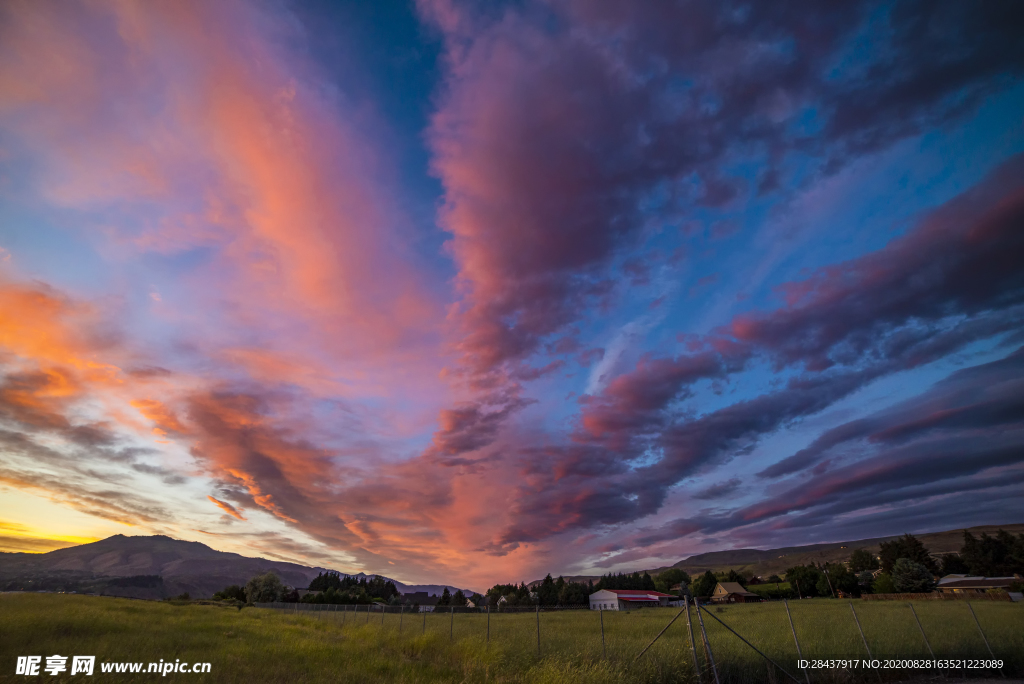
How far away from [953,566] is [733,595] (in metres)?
53.7

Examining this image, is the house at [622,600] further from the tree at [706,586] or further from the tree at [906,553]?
the tree at [906,553]

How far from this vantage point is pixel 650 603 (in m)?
96.9

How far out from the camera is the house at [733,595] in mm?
97244

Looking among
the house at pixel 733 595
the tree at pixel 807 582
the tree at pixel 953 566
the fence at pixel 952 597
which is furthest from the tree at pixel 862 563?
the fence at pixel 952 597

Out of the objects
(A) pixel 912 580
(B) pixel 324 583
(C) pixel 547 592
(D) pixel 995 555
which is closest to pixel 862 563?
(D) pixel 995 555

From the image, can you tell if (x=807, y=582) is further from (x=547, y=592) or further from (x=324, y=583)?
(x=324, y=583)

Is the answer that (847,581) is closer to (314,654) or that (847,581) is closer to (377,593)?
(314,654)

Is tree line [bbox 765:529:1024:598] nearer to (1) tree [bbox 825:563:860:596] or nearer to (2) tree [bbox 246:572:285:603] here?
(1) tree [bbox 825:563:860:596]

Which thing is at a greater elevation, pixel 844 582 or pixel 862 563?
pixel 844 582

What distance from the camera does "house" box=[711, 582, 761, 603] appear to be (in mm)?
97244

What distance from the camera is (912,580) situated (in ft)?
249

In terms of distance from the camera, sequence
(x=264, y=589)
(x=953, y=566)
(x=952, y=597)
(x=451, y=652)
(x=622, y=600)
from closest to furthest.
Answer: (x=451, y=652) → (x=952, y=597) → (x=622, y=600) → (x=264, y=589) → (x=953, y=566)

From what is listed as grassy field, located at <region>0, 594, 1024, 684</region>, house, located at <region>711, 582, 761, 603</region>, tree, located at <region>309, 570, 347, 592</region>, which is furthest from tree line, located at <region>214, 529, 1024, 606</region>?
grassy field, located at <region>0, 594, 1024, 684</region>

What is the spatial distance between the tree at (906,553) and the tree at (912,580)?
2041cm
